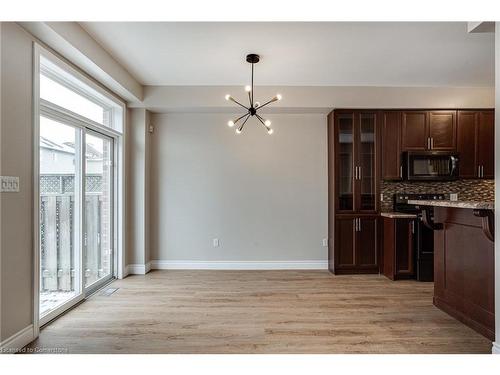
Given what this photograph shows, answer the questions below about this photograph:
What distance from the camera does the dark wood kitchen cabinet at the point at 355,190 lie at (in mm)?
4055

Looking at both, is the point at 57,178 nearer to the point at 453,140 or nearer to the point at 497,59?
the point at 497,59

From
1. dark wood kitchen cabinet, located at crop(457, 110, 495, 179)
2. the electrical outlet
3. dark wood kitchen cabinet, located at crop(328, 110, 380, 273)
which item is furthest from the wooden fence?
dark wood kitchen cabinet, located at crop(457, 110, 495, 179)

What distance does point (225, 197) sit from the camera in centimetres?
437

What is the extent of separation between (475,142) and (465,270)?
2527 mm

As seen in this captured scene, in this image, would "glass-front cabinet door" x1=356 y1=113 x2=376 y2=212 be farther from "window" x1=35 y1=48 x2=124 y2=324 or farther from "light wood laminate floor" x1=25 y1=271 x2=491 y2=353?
"window" x1=35 y1=48 x2=124 y2=324

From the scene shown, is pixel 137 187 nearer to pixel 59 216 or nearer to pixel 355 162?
pixel 59 216

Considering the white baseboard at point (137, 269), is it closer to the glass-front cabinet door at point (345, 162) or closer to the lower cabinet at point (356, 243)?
the lower cabinet at point (356, 243)

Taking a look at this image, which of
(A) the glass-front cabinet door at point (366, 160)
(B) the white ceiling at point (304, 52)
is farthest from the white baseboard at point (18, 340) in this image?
(A) the glass-front cabinet door at point (366, 160)

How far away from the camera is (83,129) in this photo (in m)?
3.12

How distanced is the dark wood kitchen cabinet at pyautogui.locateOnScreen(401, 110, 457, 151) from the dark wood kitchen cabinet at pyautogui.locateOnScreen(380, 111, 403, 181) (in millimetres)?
89

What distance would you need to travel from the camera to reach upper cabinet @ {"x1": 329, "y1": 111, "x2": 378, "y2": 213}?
13.4 ft

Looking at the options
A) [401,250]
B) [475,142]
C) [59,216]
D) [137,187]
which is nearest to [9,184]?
[59,216]
